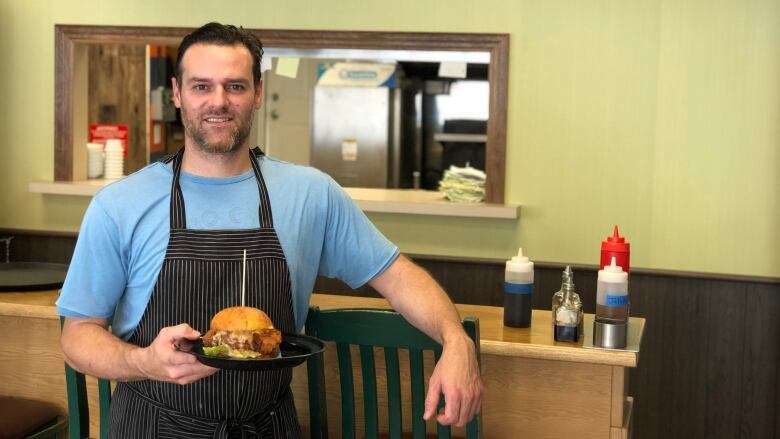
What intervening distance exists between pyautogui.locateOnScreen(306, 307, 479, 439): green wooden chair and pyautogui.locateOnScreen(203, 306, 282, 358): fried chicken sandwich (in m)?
0.30

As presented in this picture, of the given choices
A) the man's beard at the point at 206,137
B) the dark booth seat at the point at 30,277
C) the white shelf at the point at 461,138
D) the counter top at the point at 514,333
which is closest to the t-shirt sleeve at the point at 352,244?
the man's beard at the point at 206,137

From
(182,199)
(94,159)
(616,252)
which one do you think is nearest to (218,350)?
(182,199)

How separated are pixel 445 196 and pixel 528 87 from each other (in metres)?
0.61

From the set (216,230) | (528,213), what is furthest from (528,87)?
(216,230)

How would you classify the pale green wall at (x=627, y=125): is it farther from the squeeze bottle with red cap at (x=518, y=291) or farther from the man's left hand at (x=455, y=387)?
the man's left hand at (x=455, y=387)

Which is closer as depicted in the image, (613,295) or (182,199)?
(182,199)

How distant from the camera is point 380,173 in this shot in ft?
24.4

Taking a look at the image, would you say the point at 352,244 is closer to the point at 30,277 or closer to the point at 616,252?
the point at 616,252

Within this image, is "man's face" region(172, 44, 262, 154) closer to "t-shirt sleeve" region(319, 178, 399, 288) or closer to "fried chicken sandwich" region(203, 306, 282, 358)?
"t-shirt sleeve" region(319, 178, 399, 288)

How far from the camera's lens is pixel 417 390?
6.67 feet

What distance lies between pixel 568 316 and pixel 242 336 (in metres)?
1.05

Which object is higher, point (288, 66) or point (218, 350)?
point (288, 66)

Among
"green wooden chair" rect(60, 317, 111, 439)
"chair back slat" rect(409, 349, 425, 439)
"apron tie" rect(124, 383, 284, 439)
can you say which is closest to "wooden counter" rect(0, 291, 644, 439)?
"chair back slat" rect(409, 349, 425, 439)

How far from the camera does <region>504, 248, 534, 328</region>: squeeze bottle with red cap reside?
2578mm
